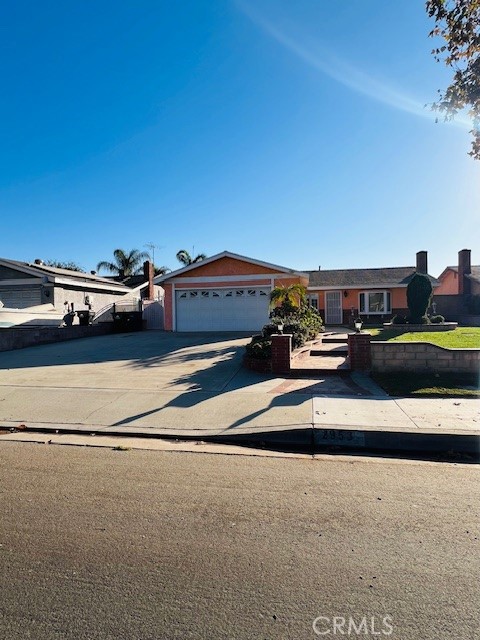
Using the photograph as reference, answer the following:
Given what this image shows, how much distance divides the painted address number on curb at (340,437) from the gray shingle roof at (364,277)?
19.7 meters

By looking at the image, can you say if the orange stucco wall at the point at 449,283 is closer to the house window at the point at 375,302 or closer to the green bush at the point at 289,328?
the house window at the point at 375,302

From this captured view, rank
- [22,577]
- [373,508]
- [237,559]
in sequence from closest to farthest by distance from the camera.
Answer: [22,577], [237,559], [373,508]

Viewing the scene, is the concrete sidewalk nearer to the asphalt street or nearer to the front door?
the asphalt street

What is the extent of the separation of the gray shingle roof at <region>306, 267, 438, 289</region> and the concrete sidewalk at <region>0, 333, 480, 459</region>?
15639 millimetres

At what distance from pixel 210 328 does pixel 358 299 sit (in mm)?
10645

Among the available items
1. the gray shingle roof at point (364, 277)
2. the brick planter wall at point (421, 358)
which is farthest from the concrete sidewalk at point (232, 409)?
the gray shingle roof at point (364, 277)

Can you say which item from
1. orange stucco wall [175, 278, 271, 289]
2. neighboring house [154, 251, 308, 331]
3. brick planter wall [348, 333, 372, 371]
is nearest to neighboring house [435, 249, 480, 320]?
neighboring house [154, 251, 308, 331]

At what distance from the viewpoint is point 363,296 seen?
79.2ft

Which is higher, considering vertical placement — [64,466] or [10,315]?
[10,315]

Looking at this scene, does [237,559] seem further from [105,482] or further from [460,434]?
[460,434]

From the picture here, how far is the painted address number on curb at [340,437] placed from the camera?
5.05 m

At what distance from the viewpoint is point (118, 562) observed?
260 centimetres

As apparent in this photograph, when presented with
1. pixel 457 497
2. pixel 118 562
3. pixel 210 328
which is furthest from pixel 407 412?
pixel 210 328

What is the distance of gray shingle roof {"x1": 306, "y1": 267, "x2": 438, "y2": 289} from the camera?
23.7 metres
